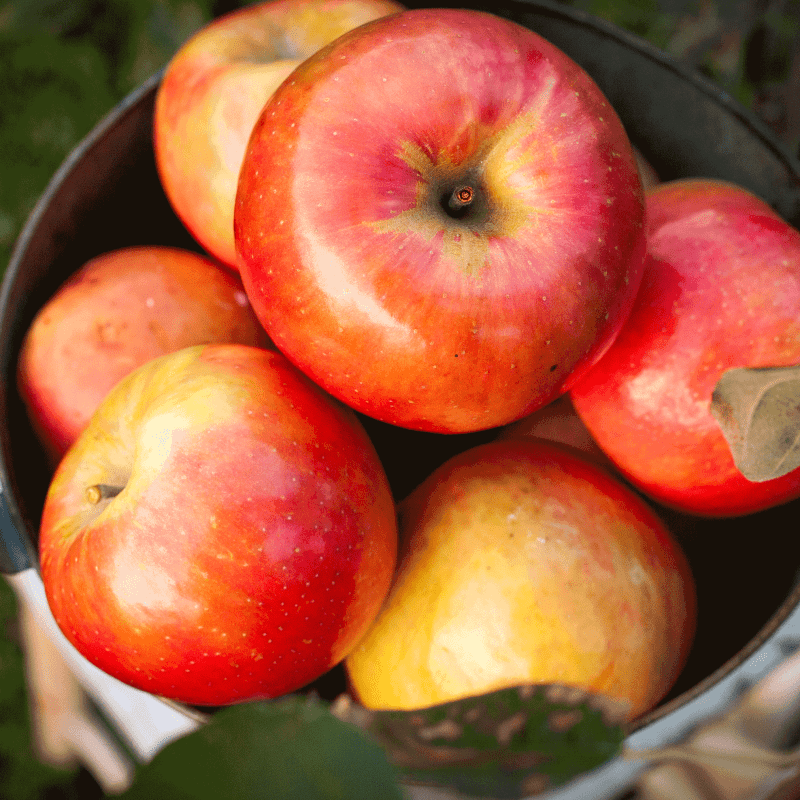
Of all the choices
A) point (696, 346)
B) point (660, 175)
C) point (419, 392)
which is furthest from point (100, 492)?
point (660, 175)

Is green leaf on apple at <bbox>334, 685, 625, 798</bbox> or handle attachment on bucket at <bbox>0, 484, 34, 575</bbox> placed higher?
green leaf on apple at <bbox>334, 685, 625, 798</bbox>

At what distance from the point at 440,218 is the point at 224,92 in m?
0.27

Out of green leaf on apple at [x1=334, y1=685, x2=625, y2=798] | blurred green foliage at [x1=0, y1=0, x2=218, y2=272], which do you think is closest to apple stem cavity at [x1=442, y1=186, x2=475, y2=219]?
green leaf on apple at [x1=334, y1=685, x2=625, y2=798]

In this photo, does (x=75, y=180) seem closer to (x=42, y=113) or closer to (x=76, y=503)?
(x=76, y=503)

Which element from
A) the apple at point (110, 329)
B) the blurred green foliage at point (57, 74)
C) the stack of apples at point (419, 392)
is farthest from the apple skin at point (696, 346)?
the blurred green foliage at point (57, 74)

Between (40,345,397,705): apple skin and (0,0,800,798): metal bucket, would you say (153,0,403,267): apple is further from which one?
(40,345,397,705): apple skin

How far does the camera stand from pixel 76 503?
1.74 ft

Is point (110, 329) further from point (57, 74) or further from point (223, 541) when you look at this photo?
point (57, 74)

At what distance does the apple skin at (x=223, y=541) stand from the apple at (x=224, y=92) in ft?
0.60

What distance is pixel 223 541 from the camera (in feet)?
1.49

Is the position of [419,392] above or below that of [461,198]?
below

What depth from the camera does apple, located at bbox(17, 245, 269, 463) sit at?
24.5 inches

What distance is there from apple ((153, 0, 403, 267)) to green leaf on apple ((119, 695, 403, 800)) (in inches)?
18.8

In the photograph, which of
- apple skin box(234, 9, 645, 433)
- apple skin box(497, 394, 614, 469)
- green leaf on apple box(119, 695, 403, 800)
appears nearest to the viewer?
green leaf on apple box(119, 695, 403, 800)
